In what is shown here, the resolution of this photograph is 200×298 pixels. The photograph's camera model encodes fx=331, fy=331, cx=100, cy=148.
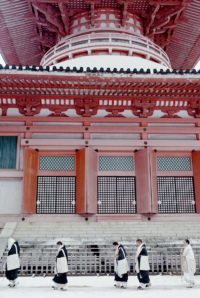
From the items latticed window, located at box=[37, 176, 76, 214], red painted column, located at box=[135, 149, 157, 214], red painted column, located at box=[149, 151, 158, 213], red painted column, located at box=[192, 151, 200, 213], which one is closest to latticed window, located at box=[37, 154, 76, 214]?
latticed window, located at box=[37, 176, 76, 214]

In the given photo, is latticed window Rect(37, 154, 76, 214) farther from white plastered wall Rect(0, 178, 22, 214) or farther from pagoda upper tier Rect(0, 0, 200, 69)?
pagoda upper tier Rect(0, 0, 200, 69)

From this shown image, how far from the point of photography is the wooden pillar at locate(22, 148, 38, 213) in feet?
41.4

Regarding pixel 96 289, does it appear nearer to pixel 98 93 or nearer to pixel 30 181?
pixel 30 181

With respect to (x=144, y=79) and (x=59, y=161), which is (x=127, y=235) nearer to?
(x=59, y=161)

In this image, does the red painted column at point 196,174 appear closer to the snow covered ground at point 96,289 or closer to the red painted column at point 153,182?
the red painted column at point 153,182

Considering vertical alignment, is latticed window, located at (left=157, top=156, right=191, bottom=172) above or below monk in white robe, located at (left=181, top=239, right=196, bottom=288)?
above

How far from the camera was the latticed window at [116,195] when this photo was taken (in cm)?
1327

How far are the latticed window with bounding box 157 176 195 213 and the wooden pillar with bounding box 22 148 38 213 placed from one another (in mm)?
5015

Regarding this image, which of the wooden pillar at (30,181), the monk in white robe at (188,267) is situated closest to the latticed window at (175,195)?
the monk in white robe at (188,267)

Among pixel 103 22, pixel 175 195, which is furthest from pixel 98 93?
pixel 103 22

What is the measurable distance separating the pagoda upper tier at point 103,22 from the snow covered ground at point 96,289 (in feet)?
36.4

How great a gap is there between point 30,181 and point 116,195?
346cm

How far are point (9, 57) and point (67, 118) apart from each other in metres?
8.42

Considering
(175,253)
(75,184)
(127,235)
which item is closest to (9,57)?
(75,184)
